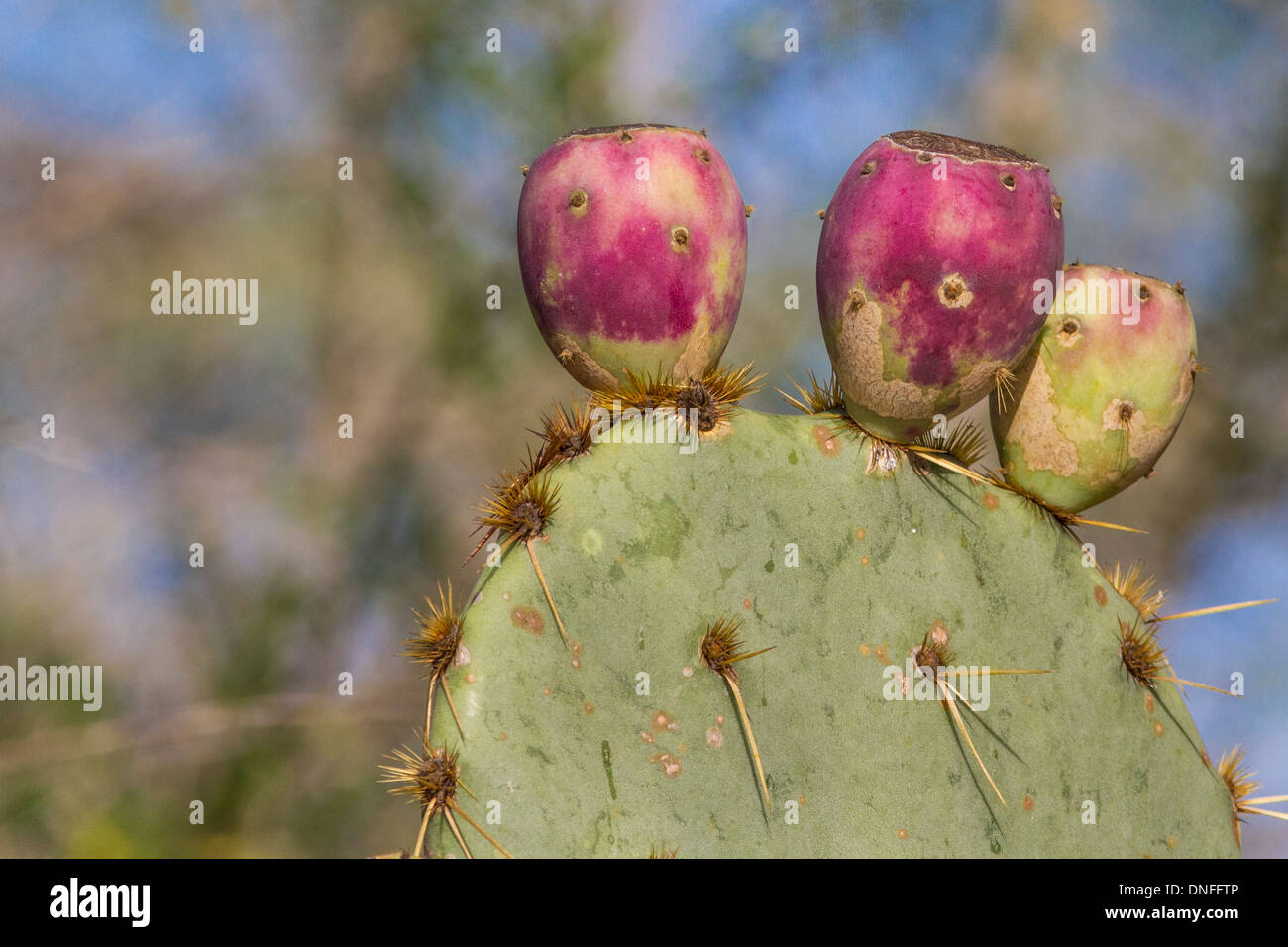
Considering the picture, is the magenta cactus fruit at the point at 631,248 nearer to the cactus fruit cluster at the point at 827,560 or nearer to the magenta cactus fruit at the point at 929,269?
the cactus fruit cluster at the point at 827,560

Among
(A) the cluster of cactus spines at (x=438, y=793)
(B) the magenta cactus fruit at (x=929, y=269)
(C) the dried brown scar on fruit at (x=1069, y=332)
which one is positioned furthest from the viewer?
(C) the dried brown scar on fruit at (x=1069, y=332)

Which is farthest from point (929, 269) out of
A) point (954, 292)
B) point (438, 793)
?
point (438, 793)

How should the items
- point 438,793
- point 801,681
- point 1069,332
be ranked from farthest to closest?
point 1069,332, point 801,681, point 438,793

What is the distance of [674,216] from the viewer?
1.32m

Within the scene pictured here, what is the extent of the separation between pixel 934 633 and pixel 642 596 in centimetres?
34

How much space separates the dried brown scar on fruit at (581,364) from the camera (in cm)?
137

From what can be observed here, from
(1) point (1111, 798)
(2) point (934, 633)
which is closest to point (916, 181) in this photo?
(2) point (934, 633)

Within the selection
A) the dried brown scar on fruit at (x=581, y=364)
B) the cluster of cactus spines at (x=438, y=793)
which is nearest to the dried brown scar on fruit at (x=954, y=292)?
the dried brown scar on fruit at (x=581, y=364)

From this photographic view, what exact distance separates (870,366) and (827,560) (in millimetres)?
212

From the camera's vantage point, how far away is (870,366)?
137cm

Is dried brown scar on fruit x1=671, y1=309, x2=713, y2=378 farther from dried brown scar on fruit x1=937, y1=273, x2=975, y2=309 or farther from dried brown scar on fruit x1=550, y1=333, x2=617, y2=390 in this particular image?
dried brown scar on fruit x1=937, y1=273, x2=975, y2=309

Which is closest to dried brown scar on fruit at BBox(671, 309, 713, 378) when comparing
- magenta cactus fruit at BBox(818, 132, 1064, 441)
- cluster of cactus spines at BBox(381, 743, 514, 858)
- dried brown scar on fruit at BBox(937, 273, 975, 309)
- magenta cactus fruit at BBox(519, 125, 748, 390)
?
magenta cactus fruit at BBox(519, 125, 748, 390)

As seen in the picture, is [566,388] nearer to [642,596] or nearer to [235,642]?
[235,642]

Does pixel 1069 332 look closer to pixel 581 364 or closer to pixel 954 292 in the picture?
pixel 954 292
